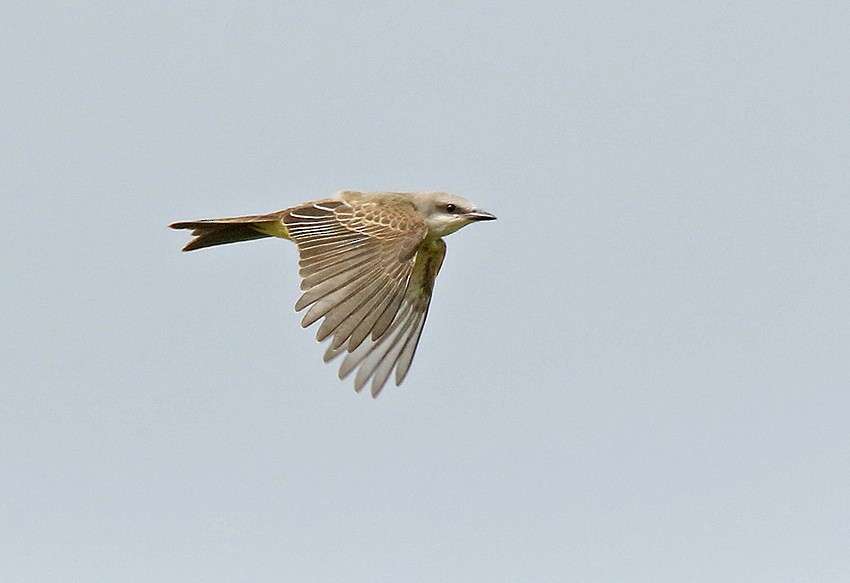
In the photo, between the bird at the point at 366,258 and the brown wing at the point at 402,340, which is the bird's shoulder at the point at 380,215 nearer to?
the bird at the point at 366,258

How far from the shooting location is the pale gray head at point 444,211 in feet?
54.6

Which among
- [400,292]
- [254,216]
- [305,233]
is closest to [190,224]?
[254,216]

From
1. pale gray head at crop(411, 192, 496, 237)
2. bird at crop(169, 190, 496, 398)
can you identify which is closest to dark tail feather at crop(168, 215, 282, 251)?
bird at crop(169, 190, 496, 398)

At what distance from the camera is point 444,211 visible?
16.7m

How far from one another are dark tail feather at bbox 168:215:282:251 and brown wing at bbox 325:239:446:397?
152cm

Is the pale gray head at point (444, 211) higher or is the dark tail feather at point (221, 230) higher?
the pale gray head at point (444, 211)

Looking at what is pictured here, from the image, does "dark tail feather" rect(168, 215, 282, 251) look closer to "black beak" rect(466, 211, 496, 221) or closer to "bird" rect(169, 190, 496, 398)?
"bird" rect(169, 190, 496, 398)

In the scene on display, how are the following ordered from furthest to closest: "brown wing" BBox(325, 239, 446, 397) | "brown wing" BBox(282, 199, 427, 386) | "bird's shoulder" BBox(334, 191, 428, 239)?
"brown wing" BBox(325, 239, 446, 397) → "bird's shoulder" BBox(334, 191, 428, 239) → "brown wing" BBox(282, 199, 427, 386)

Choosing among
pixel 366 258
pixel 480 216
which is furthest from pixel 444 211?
pixel 366 258

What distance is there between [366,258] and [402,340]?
176 centimetres

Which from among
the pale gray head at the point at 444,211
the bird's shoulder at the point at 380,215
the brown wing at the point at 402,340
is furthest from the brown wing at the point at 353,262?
the brown wing at the point at 402,340

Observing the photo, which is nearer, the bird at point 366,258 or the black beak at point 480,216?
the bird at point 366,258

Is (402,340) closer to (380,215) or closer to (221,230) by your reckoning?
(380,215)

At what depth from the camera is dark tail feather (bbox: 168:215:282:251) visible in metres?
16.5
